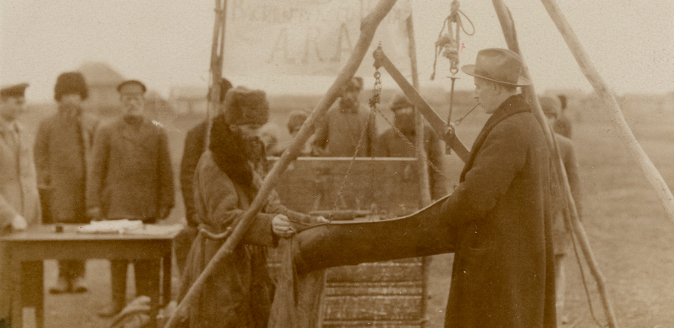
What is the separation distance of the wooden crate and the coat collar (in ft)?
4.76

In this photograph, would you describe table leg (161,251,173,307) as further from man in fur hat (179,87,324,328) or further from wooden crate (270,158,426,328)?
man in fur hat (179,87,324,328)

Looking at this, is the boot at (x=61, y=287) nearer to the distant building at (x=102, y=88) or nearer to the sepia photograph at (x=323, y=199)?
the sepia photograph at (x=323, y=199)

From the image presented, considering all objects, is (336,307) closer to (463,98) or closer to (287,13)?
(287,13)

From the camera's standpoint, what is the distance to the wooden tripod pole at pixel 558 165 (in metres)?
4.33

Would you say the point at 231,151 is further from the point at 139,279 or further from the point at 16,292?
the point at 139,279

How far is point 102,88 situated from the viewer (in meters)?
37.5

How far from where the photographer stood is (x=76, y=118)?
7039mm

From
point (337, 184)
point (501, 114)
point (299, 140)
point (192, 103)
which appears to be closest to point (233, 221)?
point (299, 140)

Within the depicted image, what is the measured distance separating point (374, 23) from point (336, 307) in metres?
2.21

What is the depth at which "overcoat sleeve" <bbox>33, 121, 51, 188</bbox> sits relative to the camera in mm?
7000

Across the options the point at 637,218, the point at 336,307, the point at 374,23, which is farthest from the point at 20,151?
the point at 637,218

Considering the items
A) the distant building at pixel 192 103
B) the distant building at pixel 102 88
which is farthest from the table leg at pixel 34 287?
the distant building at pixel 102 88

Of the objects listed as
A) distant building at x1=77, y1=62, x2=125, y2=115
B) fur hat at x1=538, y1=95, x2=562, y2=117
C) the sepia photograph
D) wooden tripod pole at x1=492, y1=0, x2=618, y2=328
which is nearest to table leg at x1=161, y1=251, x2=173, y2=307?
the sepia photograph

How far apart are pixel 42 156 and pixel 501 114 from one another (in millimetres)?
5403
